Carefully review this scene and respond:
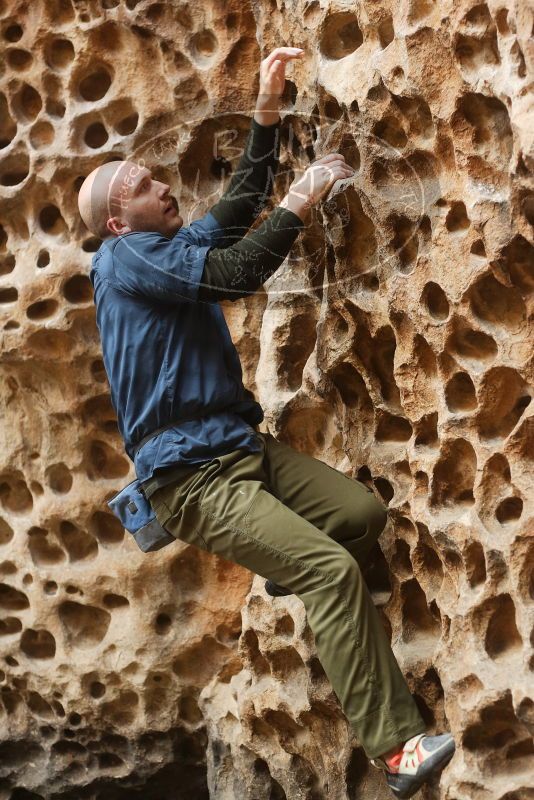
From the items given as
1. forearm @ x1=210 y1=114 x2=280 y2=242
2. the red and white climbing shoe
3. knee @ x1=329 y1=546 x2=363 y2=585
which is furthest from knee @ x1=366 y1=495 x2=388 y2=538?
forearm @ x1=210 y1=114 x2=280 y2=242

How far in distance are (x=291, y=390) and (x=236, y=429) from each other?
21.1 inches

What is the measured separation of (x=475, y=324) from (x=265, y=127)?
2.32ft

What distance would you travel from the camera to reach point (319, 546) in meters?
2.69

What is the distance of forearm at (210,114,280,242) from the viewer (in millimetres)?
2967

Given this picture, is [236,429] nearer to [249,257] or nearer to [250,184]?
[249,257]

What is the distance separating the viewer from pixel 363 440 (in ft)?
10.5

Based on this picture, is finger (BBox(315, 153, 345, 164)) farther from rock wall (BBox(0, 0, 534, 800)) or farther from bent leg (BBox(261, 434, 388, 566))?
bent leg (BBox(261, 434, 388, 566))

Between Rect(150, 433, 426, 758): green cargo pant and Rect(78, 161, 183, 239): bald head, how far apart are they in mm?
588

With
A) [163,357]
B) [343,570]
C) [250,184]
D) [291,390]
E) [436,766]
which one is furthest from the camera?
[291,390]

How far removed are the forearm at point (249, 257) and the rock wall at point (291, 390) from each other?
1.16 feet

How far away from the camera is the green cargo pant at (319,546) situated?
2.63 metres

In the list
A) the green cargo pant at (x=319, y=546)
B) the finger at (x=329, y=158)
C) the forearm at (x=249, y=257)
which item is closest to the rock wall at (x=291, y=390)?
the finger at (x=329, y=158)

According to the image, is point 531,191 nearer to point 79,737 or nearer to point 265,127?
point 265,127

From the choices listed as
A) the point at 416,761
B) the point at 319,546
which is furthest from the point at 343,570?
the point at 416,761
